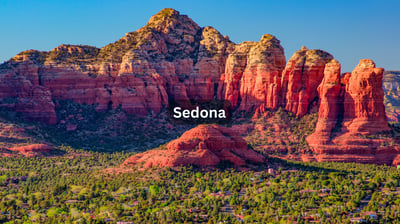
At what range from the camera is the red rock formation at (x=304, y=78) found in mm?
167875

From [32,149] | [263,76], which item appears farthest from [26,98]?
[263,76]

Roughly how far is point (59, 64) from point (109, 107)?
67.7 ft

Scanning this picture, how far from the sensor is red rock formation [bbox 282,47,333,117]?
551 feet

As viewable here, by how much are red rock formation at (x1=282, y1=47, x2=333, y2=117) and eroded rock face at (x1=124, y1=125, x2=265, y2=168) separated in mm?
40584

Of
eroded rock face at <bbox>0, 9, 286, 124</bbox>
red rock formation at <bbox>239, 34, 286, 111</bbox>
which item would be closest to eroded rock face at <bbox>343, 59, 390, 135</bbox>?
red rock formation at <bbox>239, 34, 286, 111</bbox>

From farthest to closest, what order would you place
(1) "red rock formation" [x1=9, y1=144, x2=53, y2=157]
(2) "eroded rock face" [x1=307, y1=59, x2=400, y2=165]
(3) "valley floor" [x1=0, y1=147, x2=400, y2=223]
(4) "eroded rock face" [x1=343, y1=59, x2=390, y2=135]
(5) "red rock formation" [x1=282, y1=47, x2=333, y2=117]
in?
(5) "red rock formation" [x1=282, y1=47, x2=333, y2=117], (1) "red rock formation" [x1=9, y1=144, x2=53, y2=157], (4) "eroded rock face" [x1=343, y1=59, x2=390, y2=135], (2) "eroded rock face" [x1=307, y1=59, x2=400, y2=165], (3) "valley floor" [x1=0, y1=147, x2=400, y2=223]

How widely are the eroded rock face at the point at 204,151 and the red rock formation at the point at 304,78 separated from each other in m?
40.6

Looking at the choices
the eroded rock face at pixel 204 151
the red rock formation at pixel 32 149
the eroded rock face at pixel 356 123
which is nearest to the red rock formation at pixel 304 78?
the eroded rock face at pixel 356 123

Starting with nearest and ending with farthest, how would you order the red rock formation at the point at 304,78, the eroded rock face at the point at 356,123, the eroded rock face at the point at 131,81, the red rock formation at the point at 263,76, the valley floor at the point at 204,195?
the valley floor at the point at 204,195 < the eroded rock face at the point at 356,123 < the red rock formation at the point at 304,78 < the red rock formation at the point at 263,76 < the eroded rock face at the point at 131,81

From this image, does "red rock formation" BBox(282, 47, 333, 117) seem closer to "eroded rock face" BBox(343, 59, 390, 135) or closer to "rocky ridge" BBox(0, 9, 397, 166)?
"rocky ridge" BBox(0, 9, 397, 166)

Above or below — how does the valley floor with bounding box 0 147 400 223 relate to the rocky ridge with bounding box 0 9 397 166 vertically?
below

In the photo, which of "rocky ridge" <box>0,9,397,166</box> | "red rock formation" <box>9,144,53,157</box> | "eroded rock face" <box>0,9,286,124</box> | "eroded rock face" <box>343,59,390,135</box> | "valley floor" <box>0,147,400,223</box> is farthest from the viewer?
"eroded rock face" <box>0,9,286,124</box>

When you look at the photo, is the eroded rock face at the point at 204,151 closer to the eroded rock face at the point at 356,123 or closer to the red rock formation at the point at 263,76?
the eroded rock face at the point at 356,123

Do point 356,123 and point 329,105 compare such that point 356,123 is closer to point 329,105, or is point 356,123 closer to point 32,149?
point 329,105
